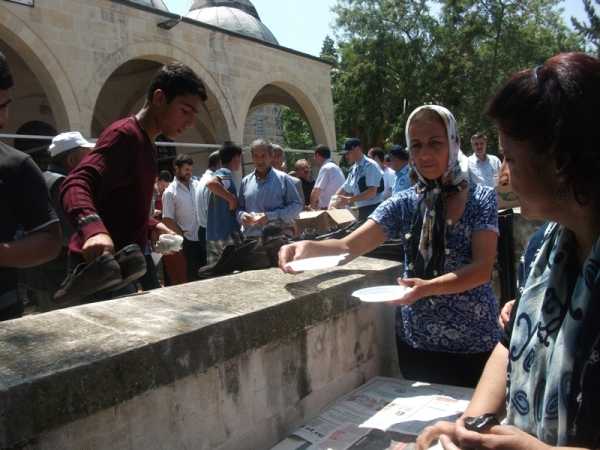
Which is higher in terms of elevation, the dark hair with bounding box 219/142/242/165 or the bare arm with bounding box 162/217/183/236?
the dark hair with bounding box 219/142/242/165

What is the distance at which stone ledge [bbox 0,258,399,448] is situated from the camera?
1060 millimetres

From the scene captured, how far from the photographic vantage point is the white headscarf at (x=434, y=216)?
6.71 ft

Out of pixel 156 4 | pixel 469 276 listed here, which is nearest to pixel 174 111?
pixel 469 276

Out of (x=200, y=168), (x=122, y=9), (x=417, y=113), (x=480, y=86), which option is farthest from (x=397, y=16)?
Result: (x=417, y=113)

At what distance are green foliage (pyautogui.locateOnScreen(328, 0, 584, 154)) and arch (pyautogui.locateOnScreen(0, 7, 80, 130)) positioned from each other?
60.2ft

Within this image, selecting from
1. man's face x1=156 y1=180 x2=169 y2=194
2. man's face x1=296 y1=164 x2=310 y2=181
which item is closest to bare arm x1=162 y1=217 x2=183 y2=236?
man's face x1=156 y1=180 x2=169 y2=194

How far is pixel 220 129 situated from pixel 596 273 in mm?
12802

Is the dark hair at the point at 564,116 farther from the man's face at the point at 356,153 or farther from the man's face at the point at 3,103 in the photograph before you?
the man's face at the point at 356,153

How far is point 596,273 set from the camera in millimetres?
1044

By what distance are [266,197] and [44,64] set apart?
6312 mm

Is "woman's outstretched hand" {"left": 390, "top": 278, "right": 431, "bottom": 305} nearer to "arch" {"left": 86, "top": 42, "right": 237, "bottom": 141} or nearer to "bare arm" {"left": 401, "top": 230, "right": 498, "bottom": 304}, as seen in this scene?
"bare arm" {"left": 401, "top": 230, "right": 498, "bottom": 304}

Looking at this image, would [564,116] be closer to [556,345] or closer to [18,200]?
[556,345]

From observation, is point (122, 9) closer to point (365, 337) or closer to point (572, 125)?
point (365, 337)

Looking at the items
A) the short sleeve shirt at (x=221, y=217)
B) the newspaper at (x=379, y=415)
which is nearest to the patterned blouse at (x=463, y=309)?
the newspaper at (x=379, y=415)
